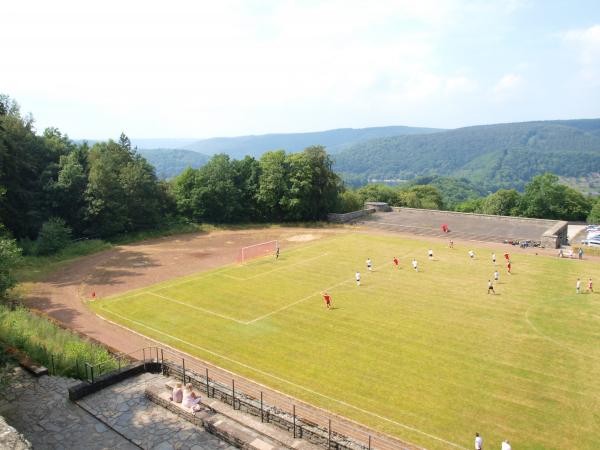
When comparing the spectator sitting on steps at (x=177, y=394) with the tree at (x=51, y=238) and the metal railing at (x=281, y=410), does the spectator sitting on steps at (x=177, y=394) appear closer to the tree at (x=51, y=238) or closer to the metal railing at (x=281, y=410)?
the metal railing at (x=281, y=410)

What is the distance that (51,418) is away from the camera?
14.7 m

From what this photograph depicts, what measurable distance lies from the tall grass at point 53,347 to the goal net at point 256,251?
65.9 feet

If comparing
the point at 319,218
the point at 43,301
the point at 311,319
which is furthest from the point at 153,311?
the point at 319,218

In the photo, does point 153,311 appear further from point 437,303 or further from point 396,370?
point 437,303

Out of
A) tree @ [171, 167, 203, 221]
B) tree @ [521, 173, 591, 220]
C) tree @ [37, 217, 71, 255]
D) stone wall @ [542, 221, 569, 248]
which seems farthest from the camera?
tree @ [521, 173, 591, 220]

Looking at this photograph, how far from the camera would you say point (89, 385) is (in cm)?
1617

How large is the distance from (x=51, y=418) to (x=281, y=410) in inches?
305

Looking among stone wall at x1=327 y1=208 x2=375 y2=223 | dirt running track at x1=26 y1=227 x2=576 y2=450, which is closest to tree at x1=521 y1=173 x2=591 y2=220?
stone wall at x1=327 y1=208 x2=375 y2=223

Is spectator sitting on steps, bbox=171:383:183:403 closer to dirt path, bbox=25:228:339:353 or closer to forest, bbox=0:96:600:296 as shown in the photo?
dirt path, bbox=25:228:339:353

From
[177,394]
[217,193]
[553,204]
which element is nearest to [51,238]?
[217,193]

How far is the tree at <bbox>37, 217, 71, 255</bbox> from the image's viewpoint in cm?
4319

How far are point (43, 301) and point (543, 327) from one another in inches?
1302

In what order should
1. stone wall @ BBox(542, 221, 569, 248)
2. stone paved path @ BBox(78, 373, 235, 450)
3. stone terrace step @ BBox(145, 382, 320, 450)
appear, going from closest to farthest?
stone terrace step @ BBox(145, 382, 320, 450)
stone paved path @ BBox(78, 373, 235, 450)
stone wall @ BBox(542, 221, 569, 248)

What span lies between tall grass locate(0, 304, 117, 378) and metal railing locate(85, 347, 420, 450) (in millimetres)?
685
